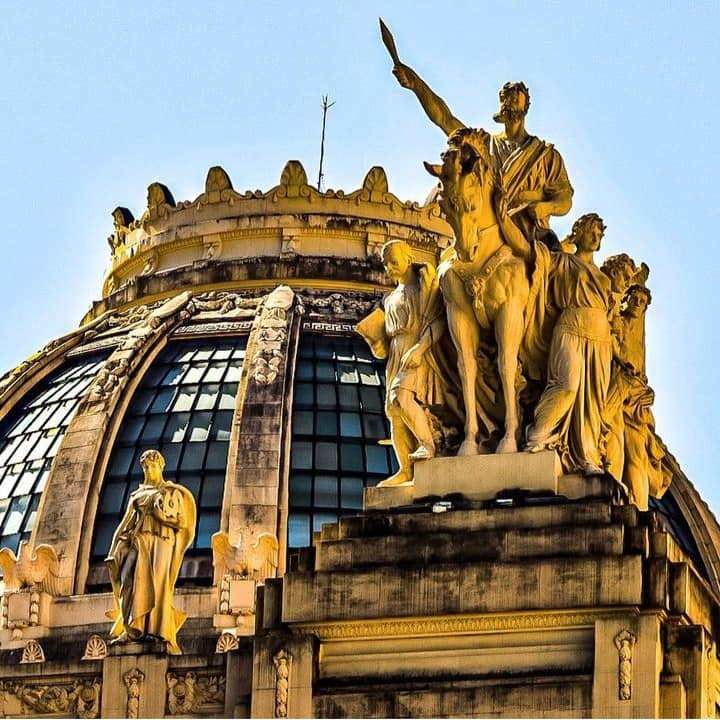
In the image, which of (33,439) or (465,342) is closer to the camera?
(465,342)

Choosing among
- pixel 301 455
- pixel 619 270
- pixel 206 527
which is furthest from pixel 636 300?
pixel 301 455

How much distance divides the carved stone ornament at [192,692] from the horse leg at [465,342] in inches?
164

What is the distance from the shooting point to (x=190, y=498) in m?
51.2

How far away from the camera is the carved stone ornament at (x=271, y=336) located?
86.1m

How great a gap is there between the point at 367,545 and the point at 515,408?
2587 mm

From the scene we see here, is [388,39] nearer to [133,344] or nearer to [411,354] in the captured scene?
[411,354]

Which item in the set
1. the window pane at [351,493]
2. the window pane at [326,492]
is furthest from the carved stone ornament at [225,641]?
the window pane at [326,492]

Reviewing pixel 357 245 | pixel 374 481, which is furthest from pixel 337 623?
pixel 357 245

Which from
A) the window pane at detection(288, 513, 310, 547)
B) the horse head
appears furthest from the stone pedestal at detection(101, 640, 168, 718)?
the window pane at detection(288, 513, 310, 547)

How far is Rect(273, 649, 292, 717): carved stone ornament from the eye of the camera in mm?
47688

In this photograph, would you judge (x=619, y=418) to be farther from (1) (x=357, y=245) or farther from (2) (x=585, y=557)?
(1) (x=357, y=245)

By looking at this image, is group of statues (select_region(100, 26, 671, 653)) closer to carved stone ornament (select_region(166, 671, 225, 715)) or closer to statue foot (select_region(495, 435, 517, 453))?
statue foot (select_region(495, 435, 517, 453))

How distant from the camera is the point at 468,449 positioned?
48.9 metres

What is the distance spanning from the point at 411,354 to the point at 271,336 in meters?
37.7
